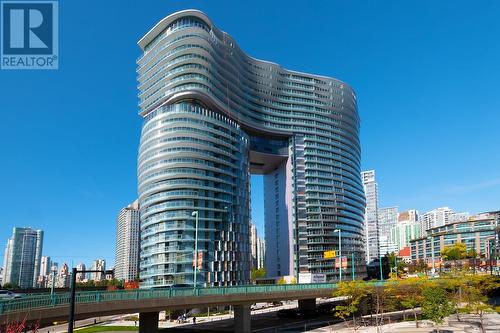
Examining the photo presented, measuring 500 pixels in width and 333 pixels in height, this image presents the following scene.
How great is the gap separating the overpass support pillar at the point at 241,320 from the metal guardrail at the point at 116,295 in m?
4.95

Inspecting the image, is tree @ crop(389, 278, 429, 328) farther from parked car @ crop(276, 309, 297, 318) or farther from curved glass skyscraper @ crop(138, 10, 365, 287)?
curved glass skyscraper @ crop(138, 10, 365, 287)

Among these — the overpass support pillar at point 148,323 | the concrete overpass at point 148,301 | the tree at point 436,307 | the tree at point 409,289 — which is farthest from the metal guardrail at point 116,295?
the tree at point 436,307

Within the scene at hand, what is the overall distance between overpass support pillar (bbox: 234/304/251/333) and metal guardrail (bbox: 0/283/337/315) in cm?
495

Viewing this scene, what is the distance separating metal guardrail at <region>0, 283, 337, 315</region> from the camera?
3344 centimetres

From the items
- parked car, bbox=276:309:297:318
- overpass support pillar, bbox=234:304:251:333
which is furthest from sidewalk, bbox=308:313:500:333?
parked car, bbox=276:309:297:318

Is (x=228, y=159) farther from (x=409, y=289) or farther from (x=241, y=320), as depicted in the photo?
(x=241, y=320)

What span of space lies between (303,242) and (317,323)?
95476 mm

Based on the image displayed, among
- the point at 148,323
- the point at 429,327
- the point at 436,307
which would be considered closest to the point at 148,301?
the point at 148,323

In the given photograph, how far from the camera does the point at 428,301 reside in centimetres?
6125

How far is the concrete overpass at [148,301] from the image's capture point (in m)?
34.8

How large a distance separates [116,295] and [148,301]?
184 inches

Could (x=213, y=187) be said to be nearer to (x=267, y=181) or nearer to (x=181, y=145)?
(x=181, y=145)

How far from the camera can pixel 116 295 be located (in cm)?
4531

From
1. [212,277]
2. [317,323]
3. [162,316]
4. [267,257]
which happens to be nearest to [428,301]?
[317,323]
